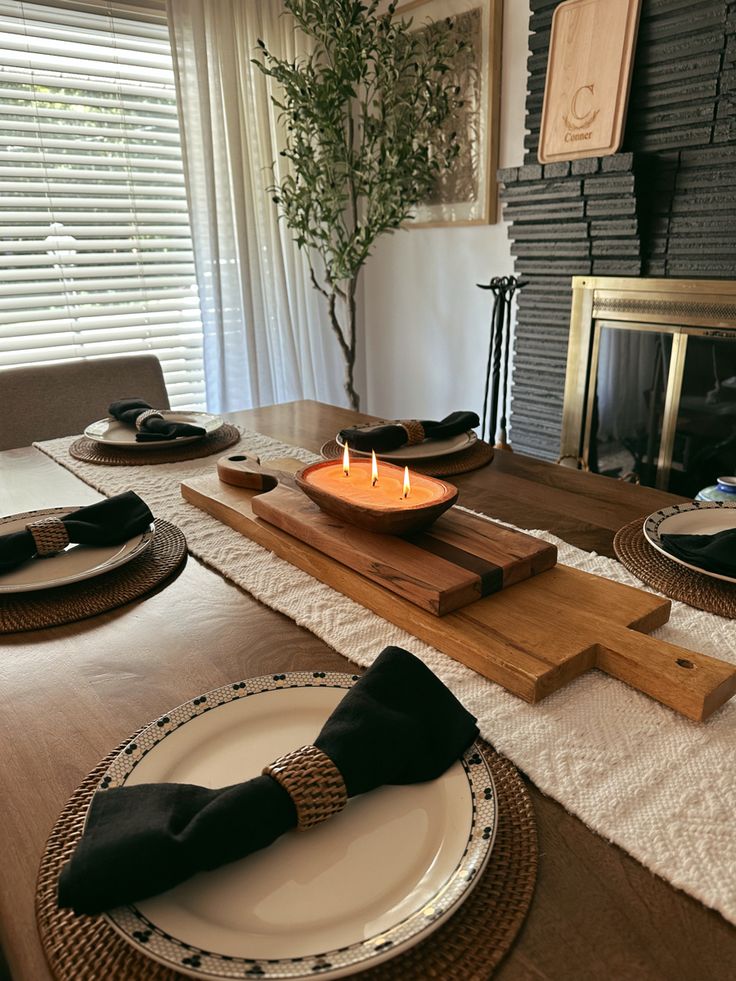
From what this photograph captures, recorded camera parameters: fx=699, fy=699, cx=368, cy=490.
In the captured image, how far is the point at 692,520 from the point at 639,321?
1.55 m

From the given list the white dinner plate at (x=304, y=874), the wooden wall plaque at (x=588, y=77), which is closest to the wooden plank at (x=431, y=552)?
the white dinner plate at (x=304, y=874)

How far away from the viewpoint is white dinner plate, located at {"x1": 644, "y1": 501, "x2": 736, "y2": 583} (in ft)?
2.96

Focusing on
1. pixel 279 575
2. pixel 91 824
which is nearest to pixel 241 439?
pixel 279 575

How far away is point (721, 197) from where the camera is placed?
204 centimetres

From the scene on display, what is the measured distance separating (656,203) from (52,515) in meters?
2.05

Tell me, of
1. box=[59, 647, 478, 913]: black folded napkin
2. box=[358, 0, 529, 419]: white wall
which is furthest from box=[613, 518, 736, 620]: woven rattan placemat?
box=[358, 0, 529, 419]: white wall

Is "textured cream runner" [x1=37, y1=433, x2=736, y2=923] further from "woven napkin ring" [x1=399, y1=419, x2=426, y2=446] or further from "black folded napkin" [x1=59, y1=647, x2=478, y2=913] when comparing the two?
"woven napkin ring" [x1=399, y1=419, x2=426, y2=446]

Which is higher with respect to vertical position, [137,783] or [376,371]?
[137,783]

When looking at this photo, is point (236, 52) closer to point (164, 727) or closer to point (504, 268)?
point (504, 268)

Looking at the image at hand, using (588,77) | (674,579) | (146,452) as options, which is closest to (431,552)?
(674,579)

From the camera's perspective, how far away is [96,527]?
89cm

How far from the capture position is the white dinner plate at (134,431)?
1.37 metres

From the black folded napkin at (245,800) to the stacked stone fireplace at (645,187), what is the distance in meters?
2.01

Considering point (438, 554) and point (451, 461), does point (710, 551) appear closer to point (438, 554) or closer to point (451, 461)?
point (438, 554)
